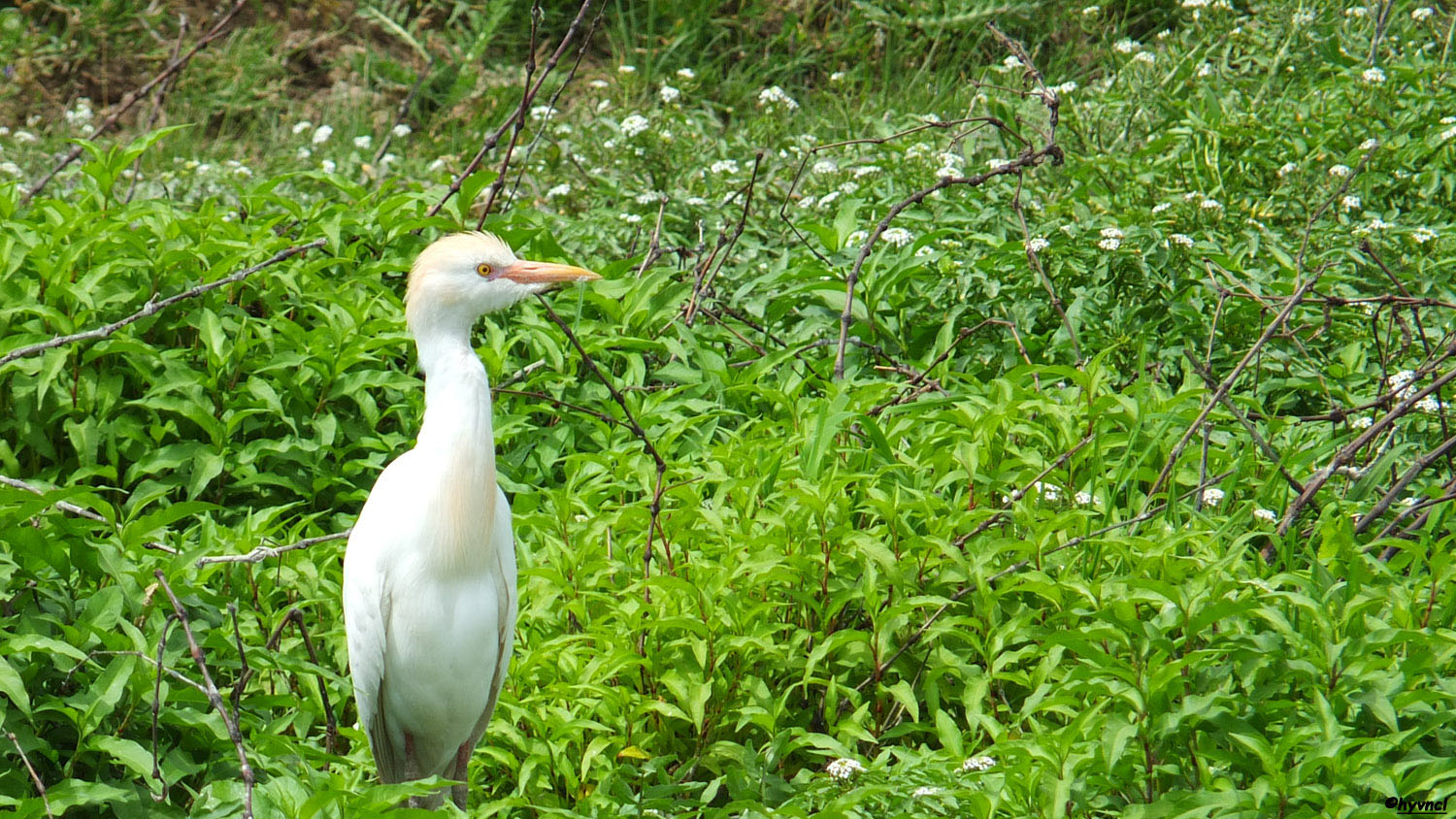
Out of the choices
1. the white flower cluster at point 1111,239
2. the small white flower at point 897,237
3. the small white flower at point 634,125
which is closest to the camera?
the white flower cluster at point 1111,239

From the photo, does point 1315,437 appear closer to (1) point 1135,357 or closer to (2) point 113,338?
(1) point 1135,357

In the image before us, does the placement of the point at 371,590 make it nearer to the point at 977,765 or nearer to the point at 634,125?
the point at 977,765

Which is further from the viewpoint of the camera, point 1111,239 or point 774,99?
point 774,99

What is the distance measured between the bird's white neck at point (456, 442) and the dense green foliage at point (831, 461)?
0.41 metres

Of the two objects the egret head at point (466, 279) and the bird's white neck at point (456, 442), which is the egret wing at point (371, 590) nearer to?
the bird's white neck at point (456, 442)

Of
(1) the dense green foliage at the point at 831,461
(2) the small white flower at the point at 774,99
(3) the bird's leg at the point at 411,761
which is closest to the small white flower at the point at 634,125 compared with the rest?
(1) the dense green foliage at the point at 831,461

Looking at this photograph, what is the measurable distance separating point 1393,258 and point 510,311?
284cm

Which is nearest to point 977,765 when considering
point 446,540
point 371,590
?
point 446,540

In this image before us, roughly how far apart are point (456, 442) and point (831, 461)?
118 centimetres

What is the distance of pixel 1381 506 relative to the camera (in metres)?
3.07

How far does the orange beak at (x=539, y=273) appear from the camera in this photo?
8.81ft

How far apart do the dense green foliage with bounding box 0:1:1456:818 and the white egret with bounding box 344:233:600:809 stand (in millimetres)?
125

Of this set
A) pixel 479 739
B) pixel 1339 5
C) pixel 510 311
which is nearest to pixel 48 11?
pixel 510 311

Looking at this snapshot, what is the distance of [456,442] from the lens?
261 centimetres
